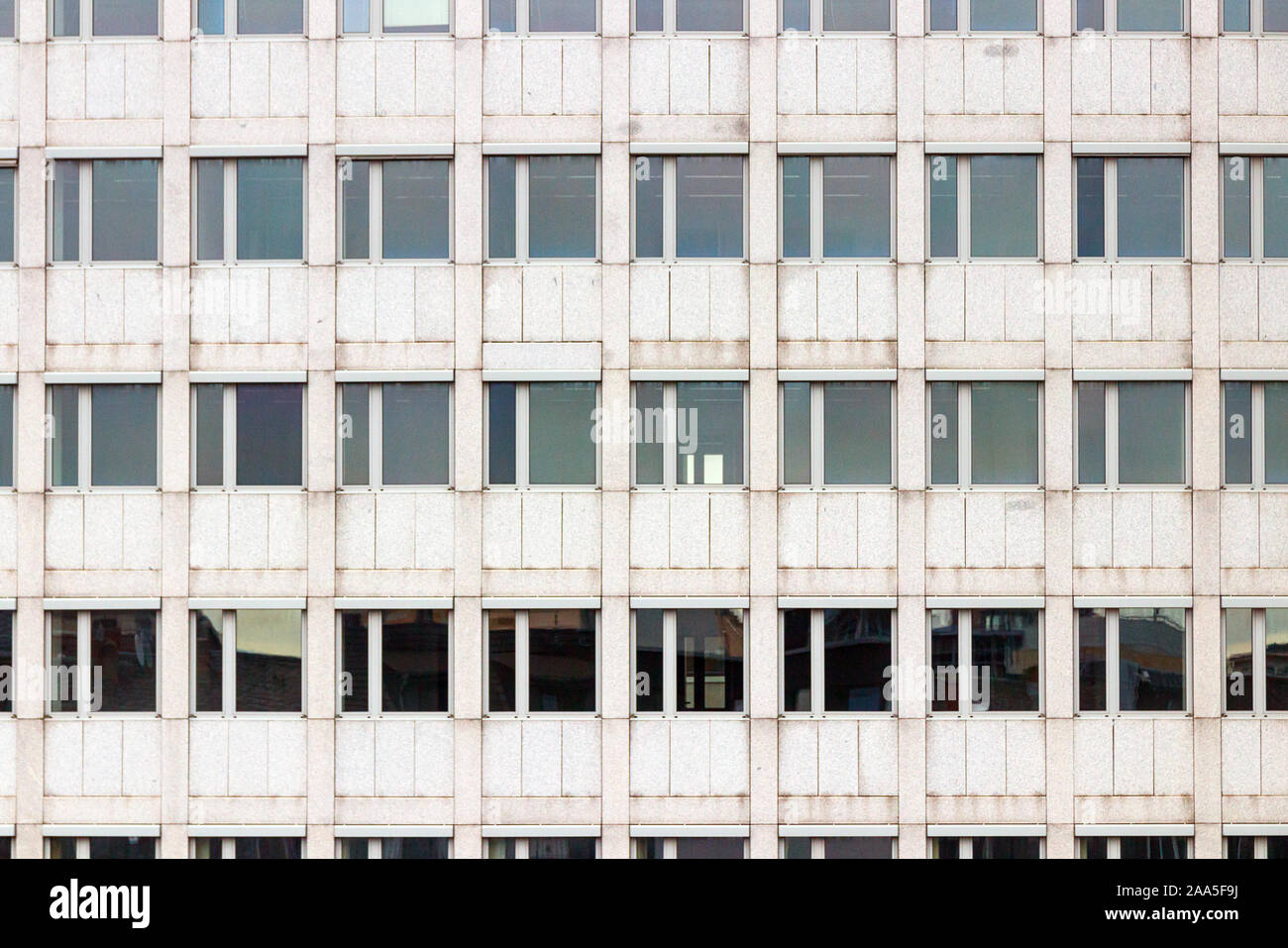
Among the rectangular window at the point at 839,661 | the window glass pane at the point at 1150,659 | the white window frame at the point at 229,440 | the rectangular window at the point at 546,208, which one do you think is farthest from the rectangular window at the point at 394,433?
the window glass pane at the point at 1150,659

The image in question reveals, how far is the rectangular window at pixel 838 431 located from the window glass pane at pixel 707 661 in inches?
92.8

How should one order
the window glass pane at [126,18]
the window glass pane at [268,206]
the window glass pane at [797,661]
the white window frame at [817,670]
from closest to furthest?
the white window frame at [817,670] → the window glass pane at [797,661] → the window glass pane at [268,206] → the window glass pane at [126,18]

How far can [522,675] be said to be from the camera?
17.8 m

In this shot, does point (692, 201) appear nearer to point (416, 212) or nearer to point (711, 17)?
point (711, 17)

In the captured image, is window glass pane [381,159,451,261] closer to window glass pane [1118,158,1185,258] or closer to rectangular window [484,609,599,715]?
rectangular window [484,609,599,715]

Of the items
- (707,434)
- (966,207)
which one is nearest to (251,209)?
(707,434)

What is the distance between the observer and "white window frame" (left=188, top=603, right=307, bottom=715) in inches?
699

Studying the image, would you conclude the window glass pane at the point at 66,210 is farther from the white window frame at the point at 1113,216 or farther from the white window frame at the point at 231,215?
the white window frame at the point at 1113,216

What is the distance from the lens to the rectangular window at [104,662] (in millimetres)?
17906

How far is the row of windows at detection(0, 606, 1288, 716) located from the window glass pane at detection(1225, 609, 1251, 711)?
21 millimetres

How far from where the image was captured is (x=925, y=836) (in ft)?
57.5

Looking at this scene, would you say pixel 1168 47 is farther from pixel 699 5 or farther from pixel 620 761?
pixel 620 761

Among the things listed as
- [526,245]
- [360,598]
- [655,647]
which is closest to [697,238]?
[526,245]
